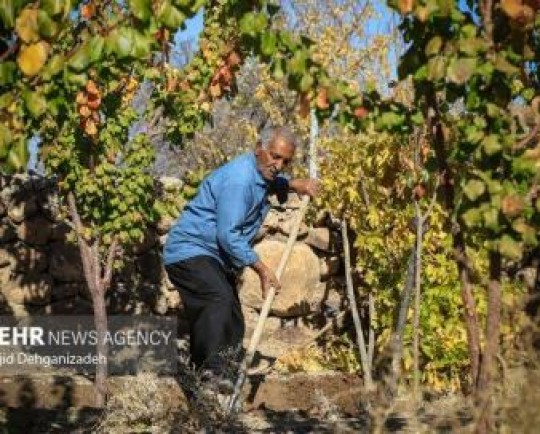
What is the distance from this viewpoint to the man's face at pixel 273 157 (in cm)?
483

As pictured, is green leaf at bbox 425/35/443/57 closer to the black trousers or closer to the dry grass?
the dry grass

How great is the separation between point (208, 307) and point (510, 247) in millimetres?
2783

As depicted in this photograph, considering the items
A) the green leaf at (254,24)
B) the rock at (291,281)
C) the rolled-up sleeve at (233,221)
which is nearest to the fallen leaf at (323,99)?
the green leaf at (254,24)

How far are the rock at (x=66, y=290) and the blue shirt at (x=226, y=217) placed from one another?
10.8 ft

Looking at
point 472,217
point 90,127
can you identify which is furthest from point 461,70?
point 90,127

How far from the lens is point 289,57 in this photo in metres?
2.62

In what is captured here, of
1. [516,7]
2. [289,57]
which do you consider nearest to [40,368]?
[289,57]

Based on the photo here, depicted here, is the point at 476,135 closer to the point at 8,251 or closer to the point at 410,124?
the point at 410,124

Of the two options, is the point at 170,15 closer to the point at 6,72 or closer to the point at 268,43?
the point at 268,43

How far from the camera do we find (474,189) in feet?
7.60

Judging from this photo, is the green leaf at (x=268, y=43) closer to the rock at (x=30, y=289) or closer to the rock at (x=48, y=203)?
the rock at (x=48, y=203)

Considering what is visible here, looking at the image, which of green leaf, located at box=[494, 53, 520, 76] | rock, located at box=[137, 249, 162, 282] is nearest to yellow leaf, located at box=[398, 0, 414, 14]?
green leaf, located at box=[494, 53, 520, 76]

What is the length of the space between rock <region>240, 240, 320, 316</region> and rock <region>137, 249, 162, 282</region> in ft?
2.61

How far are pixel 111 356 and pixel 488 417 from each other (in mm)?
5518
